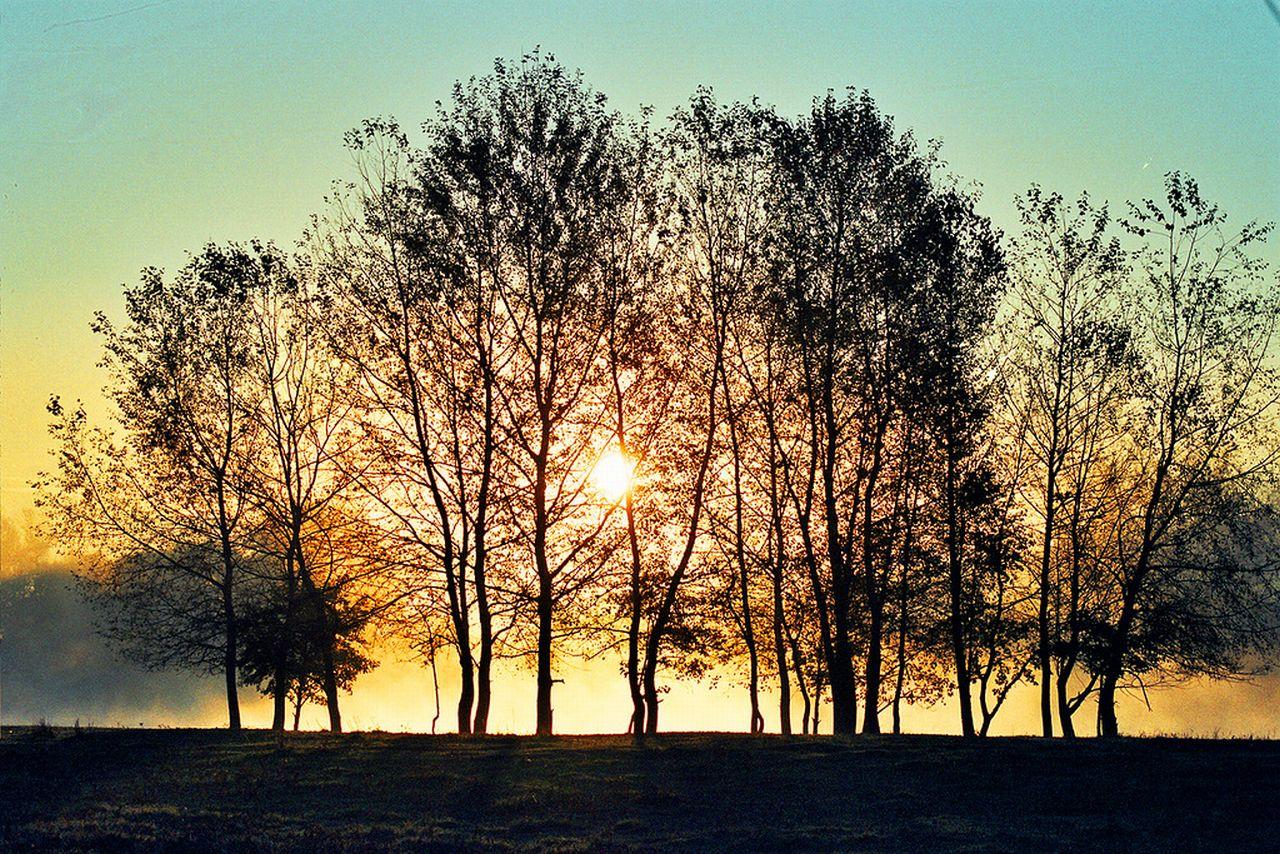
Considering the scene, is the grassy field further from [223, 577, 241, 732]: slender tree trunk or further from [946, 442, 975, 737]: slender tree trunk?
[223, 577, 241, 732]: slender tree trunk

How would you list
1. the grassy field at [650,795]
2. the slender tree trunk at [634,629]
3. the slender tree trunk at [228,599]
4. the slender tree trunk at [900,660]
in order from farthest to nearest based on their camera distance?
the slender tree trunk at [228,599], the slender tree trunk at [900,660], the slender tree trunk at [634,629], the grassy field at [650,795]

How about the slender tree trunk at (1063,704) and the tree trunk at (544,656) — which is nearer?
the tree trunk at (544,656)

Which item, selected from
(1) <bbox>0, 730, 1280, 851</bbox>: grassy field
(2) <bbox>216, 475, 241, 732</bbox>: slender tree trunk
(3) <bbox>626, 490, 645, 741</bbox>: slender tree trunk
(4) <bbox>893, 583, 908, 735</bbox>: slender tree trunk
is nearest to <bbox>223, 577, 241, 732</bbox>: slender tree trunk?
(2) <bbox>216, 475, 241, 732</bbox>: slender tree trunk

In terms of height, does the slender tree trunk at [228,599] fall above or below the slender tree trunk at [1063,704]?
above

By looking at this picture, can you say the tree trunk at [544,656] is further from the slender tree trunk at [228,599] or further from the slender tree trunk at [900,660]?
the slender tree trunk at [228,599]

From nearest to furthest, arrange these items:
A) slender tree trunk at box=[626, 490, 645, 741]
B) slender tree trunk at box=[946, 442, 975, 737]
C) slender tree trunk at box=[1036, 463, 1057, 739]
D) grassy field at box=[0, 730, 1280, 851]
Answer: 1. grassy field at box=[0, 730, 1280, 851]
2. slender tree trunk at box=[626, 490, 645, 741]
3. slender tree trunk at box=[946, 442, 975, 737]
4. slender tree trunk at box=[1036, 463, 1057, 739]

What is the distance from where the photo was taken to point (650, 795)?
2916 cm

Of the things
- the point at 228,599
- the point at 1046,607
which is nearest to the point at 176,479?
the point at 228,599

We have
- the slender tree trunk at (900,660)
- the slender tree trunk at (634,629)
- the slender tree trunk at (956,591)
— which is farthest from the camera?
the slender tree trunk at (900,660)

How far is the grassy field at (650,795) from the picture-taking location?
25062 mm

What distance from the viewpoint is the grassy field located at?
2506 cm

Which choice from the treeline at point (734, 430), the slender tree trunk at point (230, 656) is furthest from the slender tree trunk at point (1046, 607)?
the slender tree trunk at point (230, 656)

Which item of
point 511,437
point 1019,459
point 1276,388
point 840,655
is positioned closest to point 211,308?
point 511,437

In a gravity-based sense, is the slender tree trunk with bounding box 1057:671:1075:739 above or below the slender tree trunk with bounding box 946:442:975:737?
below
